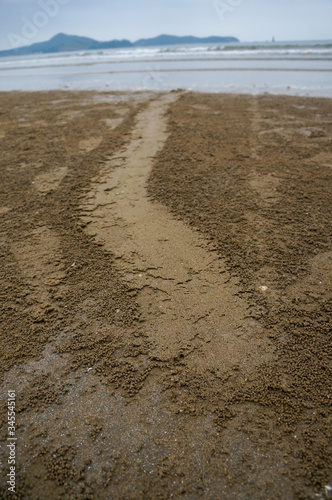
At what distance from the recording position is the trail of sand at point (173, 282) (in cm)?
188

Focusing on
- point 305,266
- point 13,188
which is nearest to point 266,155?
point 305,266

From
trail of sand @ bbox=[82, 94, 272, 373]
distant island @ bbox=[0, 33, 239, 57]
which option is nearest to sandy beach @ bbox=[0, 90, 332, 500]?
trail of sand @ bbox=[82, 94, 272, 373]

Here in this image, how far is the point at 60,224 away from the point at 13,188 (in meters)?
1.46

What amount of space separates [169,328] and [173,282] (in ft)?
1.51

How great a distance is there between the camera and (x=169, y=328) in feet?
6.63

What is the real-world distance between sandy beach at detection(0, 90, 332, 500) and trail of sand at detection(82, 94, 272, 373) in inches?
0.5

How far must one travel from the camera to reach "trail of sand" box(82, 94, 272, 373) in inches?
74.1
